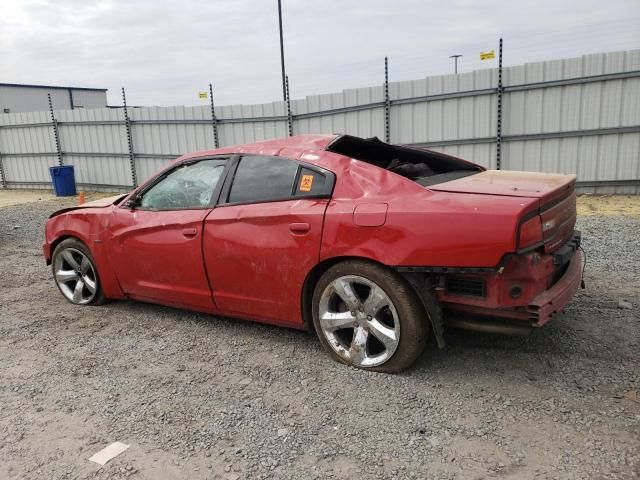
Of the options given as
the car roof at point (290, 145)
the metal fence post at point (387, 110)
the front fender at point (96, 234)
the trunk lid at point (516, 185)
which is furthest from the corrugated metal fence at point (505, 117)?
the front fender at point (96, 234)

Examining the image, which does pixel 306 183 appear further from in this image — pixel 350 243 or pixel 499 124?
pixel 499 124

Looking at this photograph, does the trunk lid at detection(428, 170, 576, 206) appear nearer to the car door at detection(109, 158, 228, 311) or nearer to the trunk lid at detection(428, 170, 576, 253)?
the trunk lid at detection(428, 170, 576, 253)

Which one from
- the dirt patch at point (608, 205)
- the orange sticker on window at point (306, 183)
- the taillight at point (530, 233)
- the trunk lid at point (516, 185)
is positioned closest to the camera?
the taillight at point (530, 233)

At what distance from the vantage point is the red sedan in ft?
9.70

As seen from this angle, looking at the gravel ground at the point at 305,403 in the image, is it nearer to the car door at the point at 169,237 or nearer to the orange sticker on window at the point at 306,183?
the car door at the point at 169,237

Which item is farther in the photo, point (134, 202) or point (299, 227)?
point (134, 202)

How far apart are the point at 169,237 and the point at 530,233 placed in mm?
2693

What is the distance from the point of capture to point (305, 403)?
310 centimetres

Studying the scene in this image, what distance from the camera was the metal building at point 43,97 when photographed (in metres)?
30.7

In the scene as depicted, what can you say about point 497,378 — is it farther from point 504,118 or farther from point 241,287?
point 504,118

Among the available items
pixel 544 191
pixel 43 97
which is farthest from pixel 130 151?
pixel 43 97

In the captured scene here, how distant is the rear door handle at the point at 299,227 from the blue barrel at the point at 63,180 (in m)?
14.3

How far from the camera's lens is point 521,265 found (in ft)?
9.58

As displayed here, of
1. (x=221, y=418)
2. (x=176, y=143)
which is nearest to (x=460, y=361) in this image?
(x=221, y=418)
